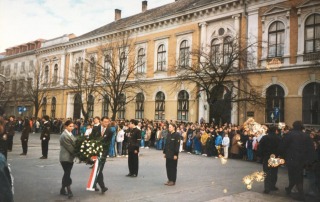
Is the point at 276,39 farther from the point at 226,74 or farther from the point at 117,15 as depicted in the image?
the point at 117,15

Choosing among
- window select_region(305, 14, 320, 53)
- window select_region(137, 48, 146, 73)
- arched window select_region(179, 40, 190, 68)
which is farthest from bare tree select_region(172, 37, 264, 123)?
window select_region(137, 48, 146, 73)

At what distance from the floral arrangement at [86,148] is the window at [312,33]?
1937 centimetres

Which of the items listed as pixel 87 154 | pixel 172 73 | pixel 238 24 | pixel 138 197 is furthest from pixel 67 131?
pixel 172 73

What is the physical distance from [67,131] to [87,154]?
0.84 metres

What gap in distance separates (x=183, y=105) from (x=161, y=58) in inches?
231

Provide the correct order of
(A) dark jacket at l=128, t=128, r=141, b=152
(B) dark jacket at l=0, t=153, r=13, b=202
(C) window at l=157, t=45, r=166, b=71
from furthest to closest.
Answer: (C) window at l=157, t=45, r=166, b=71 → (A) dark jacket at l=128, t=128, r=141, b=152 → (B) dark jacket at l=0, t=153, r=13, b=202

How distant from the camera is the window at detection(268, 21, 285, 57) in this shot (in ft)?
79.9

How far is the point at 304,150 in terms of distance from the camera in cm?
852

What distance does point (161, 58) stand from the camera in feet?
108

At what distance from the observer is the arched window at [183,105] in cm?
2980

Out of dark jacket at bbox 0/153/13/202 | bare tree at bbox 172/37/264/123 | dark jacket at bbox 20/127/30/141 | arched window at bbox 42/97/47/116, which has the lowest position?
dark jacket at bbox 20/127/30/141

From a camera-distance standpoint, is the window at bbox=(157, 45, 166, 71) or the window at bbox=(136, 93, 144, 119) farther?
the window at bbox=(136, 93, 144, 119)

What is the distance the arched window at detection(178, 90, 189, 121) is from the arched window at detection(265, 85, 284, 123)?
25.7 ft

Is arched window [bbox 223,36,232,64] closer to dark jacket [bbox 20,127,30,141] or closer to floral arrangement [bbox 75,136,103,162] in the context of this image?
dark jacket [bbox 20,127,30,141]
